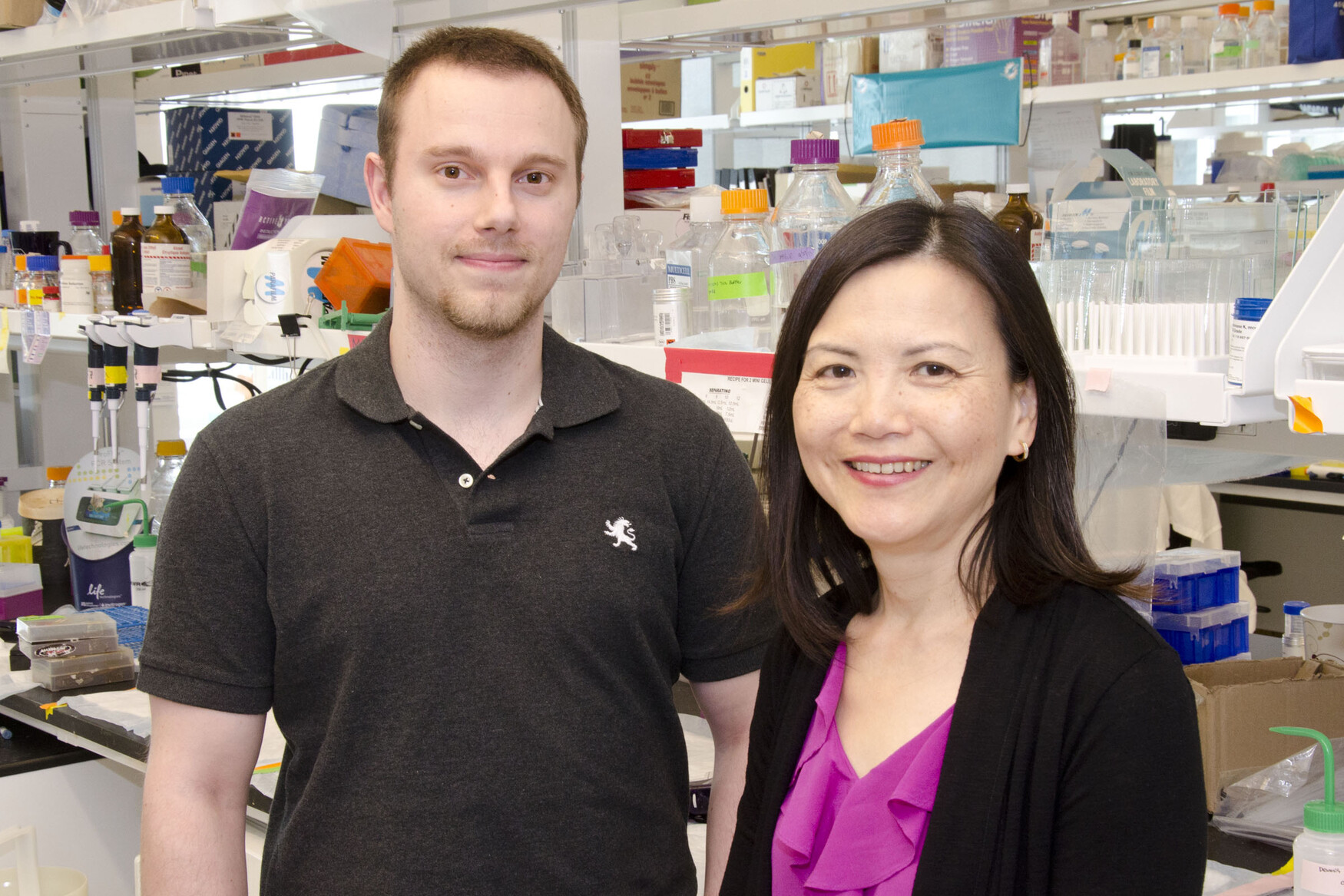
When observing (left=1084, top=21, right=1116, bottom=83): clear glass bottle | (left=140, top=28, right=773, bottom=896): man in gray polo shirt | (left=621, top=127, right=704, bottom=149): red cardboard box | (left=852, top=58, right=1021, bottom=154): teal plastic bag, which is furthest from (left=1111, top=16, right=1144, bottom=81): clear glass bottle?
(left=140, top=28, right=773, bottom=896): man in gray polo shirt

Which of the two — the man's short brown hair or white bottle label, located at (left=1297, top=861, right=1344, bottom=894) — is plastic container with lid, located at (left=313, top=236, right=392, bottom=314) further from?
white bottle label, located at (left=1297, top=861, right=1344, bottom=894)

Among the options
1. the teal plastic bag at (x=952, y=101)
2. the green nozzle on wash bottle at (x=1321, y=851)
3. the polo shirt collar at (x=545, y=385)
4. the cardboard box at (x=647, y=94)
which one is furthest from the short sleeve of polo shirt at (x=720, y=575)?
the teal plastic bag at (x=952, y=101)

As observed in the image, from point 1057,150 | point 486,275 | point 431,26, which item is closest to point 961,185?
point 1057,150

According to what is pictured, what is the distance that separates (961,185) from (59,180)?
2.73 metres

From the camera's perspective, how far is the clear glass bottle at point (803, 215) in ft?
5.36

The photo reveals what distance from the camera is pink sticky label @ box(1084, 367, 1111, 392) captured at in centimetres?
132

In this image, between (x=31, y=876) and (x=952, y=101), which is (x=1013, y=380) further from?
(x=952, y=101)

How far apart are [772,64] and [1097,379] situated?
13.4 feet

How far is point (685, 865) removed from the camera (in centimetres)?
146

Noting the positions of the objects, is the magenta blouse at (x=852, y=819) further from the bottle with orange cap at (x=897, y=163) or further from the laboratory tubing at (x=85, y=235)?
the laboratory tubing at (x=85, y=235)

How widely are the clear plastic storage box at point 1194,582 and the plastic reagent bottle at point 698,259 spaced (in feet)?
2.50

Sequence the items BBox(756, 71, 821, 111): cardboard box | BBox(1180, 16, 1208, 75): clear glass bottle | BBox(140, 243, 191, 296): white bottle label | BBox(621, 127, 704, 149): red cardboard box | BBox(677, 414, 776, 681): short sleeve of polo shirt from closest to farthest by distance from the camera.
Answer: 1. BBox(677, 414, 776, 681): short sleeve of polo shirt
2. BBox(621, 127, 704, 149): red cardboard box
3. BBox(140, 243, 191, 296): white bottle label
4. BBox(1180, 16, 1208, 75): clear glass bottle
5. BBox(756, 71, 821, 111): cardboard box

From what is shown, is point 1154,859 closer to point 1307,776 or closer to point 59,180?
point 1307,776

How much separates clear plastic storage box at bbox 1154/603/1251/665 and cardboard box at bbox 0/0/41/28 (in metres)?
2.66
